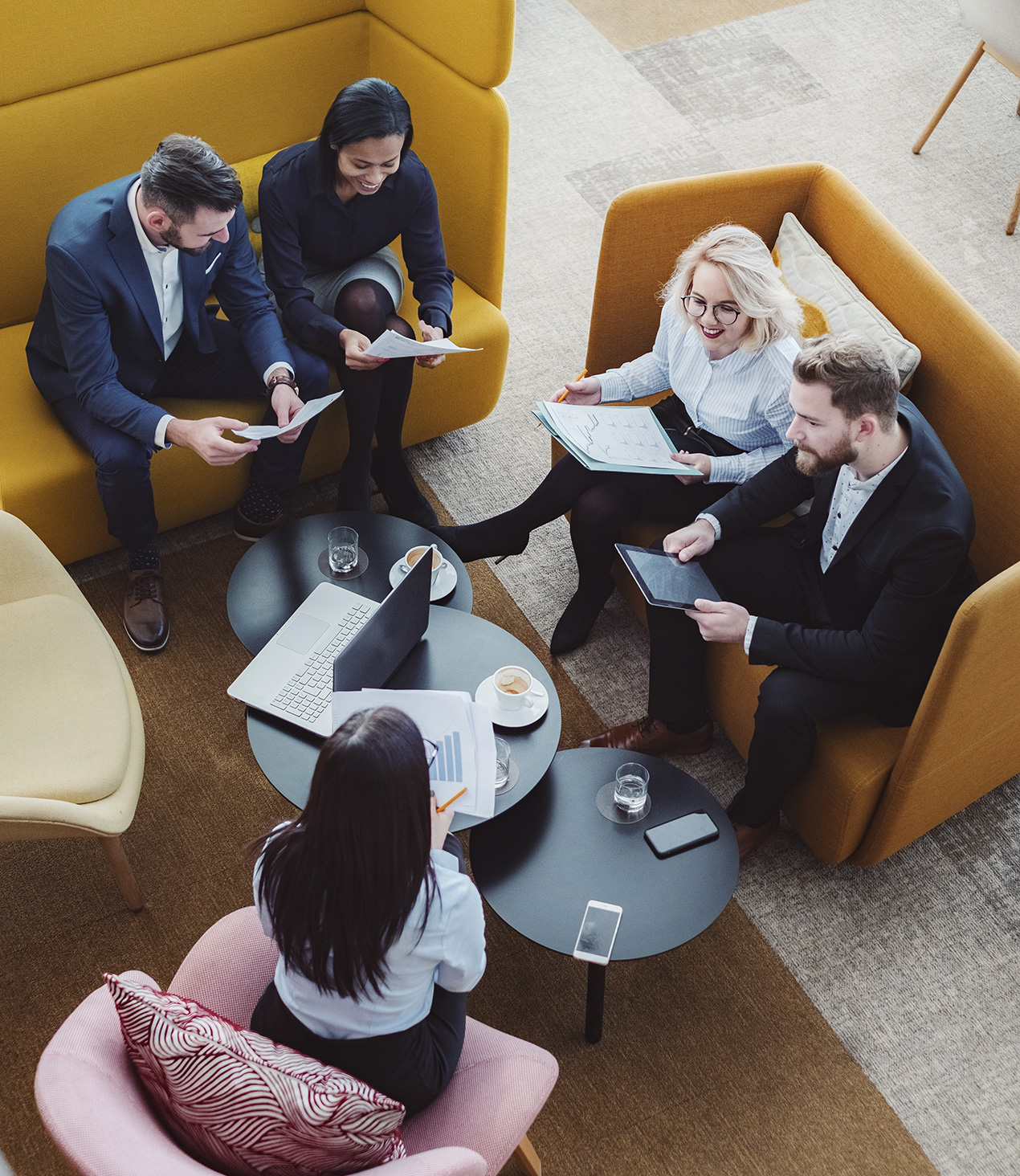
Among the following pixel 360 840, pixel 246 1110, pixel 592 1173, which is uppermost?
pixel 360 840

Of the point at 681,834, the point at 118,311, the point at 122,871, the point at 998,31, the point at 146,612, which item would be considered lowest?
the point at 146,612

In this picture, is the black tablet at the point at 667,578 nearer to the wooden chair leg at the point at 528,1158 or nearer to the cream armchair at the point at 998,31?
the wooden chair leg at the point at 528,1158

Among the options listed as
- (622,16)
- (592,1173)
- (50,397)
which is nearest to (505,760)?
(592,1173)

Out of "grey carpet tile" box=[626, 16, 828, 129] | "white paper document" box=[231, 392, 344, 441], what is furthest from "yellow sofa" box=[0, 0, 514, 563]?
"grey carpet tile" box=[626, 16, 828, 129]

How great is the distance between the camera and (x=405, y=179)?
3.01 m

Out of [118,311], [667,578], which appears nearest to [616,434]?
[667,578]

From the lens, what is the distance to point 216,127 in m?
3.36

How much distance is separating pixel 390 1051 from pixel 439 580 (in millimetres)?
1173

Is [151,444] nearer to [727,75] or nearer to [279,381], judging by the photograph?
[279,381]

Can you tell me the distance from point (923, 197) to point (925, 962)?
3.06 meters

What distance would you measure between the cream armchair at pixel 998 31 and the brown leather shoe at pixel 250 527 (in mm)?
2934

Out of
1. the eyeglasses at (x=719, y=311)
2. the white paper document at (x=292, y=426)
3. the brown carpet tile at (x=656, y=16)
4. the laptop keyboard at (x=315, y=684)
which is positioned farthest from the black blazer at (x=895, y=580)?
the brown carpet tile at (x=656, y=16)

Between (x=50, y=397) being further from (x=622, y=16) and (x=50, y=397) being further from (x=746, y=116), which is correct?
(x=622, y=16)

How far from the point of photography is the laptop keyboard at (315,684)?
235 cm
